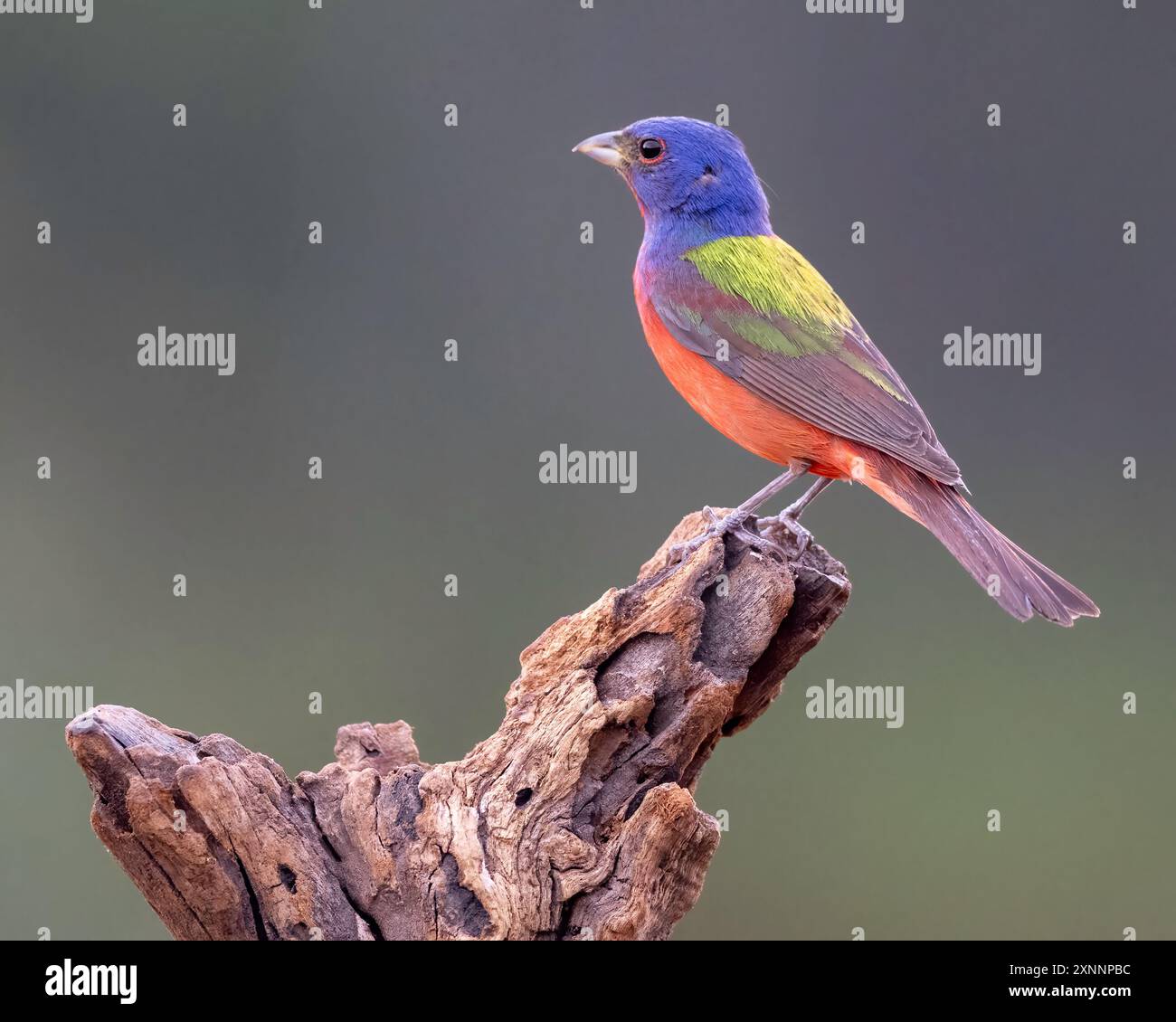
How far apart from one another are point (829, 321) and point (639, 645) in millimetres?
1700

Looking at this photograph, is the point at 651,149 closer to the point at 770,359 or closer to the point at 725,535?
the point at 770,359

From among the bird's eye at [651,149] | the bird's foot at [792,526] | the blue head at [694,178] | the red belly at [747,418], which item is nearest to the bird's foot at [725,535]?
the bird's foot at [792,526]

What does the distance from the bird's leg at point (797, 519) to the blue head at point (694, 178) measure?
3.69 feet

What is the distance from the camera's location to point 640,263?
5.22 m

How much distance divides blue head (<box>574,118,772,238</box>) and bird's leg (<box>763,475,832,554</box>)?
3.69 feet

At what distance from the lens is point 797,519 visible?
181 inches

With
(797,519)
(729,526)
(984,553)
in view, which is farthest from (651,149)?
(984,553)

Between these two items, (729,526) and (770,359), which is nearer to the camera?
(729,526)

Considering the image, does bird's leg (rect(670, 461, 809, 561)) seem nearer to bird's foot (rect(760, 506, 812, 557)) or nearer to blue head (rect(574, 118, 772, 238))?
bird's foot (rect(760, 506, 812, 557))

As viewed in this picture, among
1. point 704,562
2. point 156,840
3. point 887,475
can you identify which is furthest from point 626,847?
point 887,475

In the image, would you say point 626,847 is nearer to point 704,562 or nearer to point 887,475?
point 704,562

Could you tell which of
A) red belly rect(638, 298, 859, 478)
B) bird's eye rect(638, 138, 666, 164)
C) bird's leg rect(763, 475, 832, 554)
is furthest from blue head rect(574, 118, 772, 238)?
bird's leg rect(763, 475, 832, 554)

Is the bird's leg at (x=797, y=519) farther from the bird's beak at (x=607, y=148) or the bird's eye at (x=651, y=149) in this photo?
the bird's beak at (x=607, y=148)

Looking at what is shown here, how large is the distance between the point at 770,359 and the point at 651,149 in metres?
1.07
